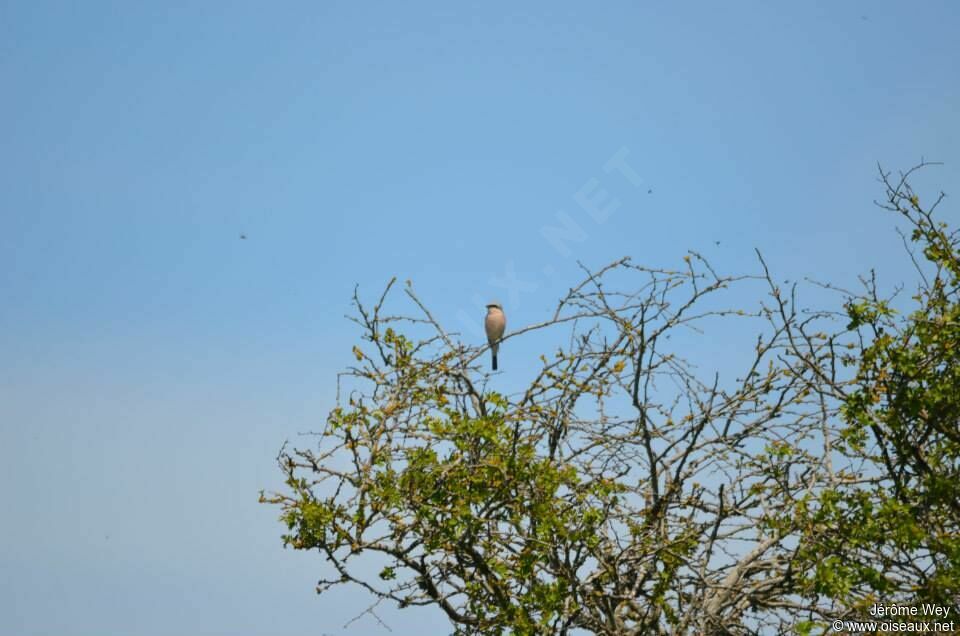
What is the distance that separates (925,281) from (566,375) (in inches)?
106

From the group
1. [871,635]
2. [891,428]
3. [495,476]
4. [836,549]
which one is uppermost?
[495,476]

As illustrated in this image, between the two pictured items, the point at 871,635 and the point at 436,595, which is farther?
the point at 436,595

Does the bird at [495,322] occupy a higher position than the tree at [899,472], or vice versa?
the bird at [495,322]

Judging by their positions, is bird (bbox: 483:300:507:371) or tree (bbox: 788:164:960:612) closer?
tree (bbox: 788:164:960:612)

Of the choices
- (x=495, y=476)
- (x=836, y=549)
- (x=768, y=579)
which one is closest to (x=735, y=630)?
(x=768, y=579)

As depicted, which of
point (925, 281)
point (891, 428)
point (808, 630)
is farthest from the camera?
point (925, 281)

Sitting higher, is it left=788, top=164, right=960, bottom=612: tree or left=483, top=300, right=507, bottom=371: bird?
left=483, top=300, right=507, bottom=371: bird

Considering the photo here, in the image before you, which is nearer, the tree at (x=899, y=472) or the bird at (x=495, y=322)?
the tree at (x=899, y=472)

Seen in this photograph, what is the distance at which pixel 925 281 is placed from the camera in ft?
24.3

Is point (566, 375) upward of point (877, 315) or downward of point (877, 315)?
upward

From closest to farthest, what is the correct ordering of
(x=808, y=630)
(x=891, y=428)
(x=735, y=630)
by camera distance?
(x=808, y=630)
(x=891, y=428)
(x=735, y=630)

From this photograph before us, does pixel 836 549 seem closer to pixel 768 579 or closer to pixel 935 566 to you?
pixel 935 566

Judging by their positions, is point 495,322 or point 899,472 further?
point 495,322

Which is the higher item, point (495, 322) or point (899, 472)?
point (495, 322)
